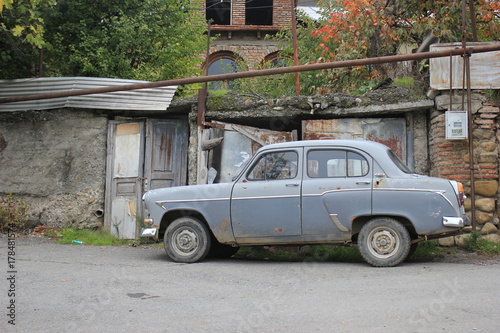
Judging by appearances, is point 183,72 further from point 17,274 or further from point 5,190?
point 17,274

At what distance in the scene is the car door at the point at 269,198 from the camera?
7074mm

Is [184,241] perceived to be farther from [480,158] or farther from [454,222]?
[480,158]

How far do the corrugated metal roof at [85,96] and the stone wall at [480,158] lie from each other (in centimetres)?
486

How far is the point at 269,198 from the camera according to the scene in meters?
7.15

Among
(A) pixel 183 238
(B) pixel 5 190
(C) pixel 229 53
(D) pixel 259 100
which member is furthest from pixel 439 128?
(C) pixel 229 53

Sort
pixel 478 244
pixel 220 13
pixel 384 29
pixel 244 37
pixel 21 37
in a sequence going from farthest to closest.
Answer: pixel 220 13 < pixel 244 37 < pixel 384 29 < pixel 21 37 < pixel 478 244

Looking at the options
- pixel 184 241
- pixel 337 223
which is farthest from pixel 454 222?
pixel 184 241

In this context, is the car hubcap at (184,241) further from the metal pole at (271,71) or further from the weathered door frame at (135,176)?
the weathered door frame at (135,176)

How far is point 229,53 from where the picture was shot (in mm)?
21250

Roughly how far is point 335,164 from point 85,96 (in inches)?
213

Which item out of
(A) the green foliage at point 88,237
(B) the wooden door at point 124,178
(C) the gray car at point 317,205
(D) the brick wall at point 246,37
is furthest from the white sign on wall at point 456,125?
(D) the brick wall at point 246,37

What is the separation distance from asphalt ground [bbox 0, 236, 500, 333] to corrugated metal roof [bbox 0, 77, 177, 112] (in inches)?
141

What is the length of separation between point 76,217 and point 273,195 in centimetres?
491

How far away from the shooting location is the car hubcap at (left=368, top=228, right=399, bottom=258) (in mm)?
6730
